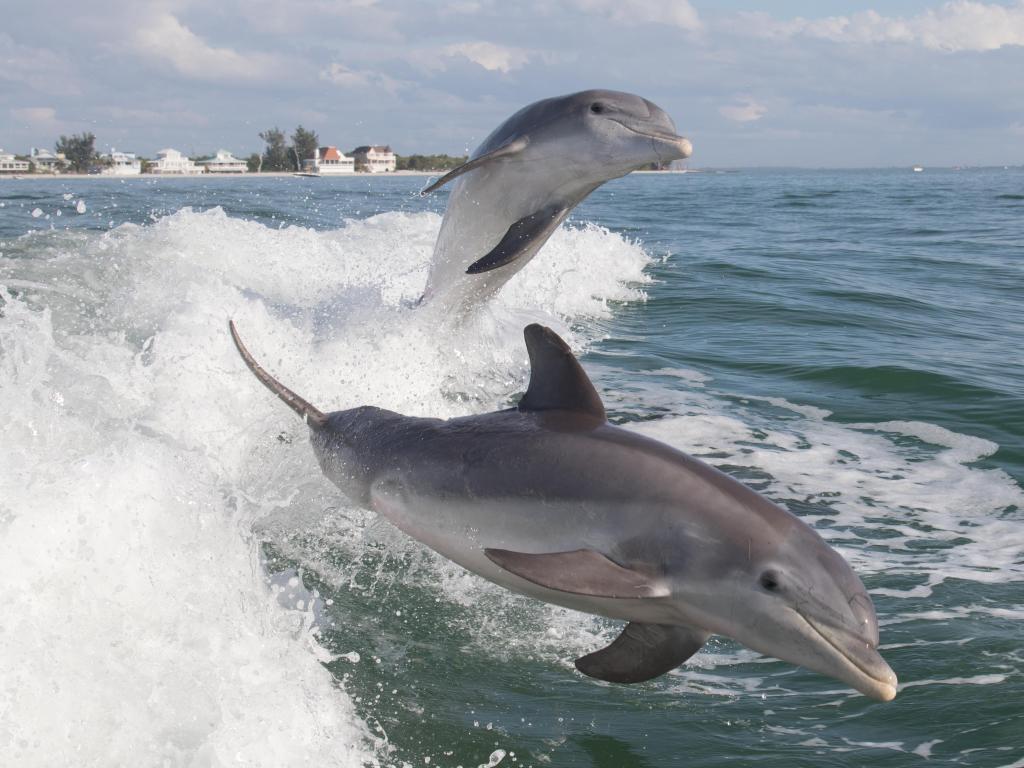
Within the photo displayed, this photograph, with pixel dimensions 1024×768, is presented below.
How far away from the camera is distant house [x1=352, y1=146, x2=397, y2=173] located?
143 metres

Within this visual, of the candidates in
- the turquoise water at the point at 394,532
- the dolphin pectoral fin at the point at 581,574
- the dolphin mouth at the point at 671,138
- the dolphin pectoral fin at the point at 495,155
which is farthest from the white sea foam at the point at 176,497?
the dolphin mouth at the point at 671,138

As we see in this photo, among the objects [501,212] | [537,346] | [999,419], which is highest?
[501,212]

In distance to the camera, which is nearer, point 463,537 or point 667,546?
point 667,546

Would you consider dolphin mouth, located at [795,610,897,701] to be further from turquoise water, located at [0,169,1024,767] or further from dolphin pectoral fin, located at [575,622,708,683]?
turquoise water, located at [0,169,1024,767]

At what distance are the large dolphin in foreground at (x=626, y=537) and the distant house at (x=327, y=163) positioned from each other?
130335 millimetres

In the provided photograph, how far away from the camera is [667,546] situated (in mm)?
4141

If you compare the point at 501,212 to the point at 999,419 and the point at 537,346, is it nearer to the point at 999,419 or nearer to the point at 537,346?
the point at 537,346

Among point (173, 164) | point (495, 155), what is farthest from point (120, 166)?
point (495, 155)

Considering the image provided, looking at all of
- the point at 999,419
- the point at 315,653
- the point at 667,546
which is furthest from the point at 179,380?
the point at 999,419

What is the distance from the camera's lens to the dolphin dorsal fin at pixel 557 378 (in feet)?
16.0

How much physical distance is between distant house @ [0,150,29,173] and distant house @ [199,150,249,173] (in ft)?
70.0

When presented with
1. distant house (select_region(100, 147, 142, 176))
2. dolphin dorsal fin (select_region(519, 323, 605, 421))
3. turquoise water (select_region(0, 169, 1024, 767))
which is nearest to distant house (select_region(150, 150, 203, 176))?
distant house (select_region(100, 147, 142, 176))

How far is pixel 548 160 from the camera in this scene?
28.6 ft

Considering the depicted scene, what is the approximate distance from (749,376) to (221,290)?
20.7 feet
